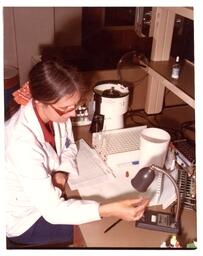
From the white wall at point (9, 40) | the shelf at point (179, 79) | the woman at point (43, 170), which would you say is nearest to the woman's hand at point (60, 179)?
the woman at point (43, 170)

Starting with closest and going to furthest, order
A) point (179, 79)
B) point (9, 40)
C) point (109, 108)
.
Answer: point (179, 79) < point (109, 108) < point (9, 40)

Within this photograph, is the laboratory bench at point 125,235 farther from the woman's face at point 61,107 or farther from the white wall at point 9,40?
the white wall at point 9,40

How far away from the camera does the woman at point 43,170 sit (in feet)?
3.26

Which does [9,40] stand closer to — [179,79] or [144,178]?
[179,79]

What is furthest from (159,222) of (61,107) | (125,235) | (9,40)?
(9,40)

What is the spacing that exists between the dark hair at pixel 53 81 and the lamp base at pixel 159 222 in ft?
1.55

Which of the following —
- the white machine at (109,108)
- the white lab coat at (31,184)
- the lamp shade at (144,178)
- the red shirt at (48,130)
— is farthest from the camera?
the white machine at (109,108)

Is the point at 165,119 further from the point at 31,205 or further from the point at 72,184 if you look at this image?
the point at 31,205

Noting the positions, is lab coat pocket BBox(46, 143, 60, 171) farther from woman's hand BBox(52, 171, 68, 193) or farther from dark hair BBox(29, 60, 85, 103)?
dark hair BBox(29, 60, 85, 103)

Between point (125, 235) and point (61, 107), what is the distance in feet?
1.51

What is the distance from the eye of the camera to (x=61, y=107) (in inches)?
41.9

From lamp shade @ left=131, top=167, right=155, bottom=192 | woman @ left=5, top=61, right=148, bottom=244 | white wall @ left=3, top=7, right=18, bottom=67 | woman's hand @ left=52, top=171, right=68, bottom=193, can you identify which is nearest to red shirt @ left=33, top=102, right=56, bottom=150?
woman @ left=5, top=61, right=148, bottom=244
